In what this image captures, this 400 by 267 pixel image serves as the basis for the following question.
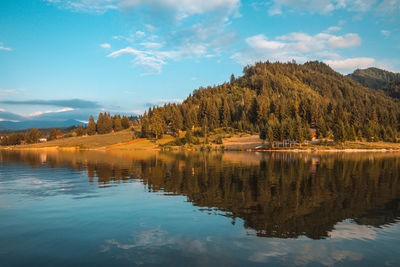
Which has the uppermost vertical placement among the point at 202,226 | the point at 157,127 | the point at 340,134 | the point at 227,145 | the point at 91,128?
the point at 91,128

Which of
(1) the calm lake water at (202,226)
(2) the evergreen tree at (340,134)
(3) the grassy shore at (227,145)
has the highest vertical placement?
(2) the evergreen tree at (340,134)

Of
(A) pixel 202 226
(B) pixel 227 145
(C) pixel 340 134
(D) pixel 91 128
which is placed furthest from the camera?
(D) pixel 91 128

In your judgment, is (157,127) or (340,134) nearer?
(340,134)

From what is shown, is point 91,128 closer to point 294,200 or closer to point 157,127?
point 157,127

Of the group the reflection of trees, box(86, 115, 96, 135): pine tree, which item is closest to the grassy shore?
box(86, 115, 96, 135): pine tree

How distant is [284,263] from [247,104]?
178092 millimetres

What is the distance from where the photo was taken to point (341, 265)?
34.7 ft

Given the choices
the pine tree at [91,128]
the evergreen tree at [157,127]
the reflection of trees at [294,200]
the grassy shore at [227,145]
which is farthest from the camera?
the pine tree at [91,128]

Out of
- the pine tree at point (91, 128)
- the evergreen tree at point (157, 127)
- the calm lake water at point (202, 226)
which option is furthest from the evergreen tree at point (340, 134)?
the pine tree at point (91, 128)

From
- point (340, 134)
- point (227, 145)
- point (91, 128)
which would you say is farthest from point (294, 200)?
point (91, 128)

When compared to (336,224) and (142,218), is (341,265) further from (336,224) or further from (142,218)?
(142,218)

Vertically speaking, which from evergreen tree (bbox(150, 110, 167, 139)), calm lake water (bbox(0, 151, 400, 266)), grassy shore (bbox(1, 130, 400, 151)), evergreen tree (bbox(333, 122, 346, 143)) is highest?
evergreen tree (bbox(150, 110, 167, 139))

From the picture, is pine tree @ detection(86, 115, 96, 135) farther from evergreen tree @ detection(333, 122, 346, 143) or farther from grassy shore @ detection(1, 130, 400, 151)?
evergreen tree @ detection(333, 122, 346, 143)

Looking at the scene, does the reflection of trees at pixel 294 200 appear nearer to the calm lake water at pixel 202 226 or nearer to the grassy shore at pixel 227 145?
the calm lake water at pixel 202 226
